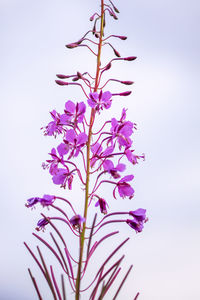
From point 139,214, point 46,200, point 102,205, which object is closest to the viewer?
point 46,200

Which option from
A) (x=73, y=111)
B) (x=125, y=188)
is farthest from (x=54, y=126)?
(x=125, y=188)

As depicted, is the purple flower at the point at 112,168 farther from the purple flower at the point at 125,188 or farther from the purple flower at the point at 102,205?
the purple flower at the point at 102,205

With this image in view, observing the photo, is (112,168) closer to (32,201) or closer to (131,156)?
(131,156)

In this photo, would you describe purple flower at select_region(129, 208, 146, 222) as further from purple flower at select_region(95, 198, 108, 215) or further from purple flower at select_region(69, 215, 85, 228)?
purple flower at select_region(69, 215, 85, 228)

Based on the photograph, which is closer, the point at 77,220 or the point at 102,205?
the point at 77,220

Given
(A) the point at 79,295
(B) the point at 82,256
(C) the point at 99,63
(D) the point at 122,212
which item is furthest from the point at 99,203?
(C) the point at 99,63

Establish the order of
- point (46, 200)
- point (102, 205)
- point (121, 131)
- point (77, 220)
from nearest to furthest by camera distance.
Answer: point (77, 220) → point (46, 200) → point (102, 205) → point (121, 131)
